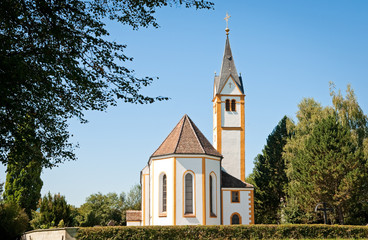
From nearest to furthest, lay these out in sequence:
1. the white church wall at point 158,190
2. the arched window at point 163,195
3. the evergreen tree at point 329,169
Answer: the white church wall at point 158,190
the arched window at point 163,195
the evergreen tree at point 329,169

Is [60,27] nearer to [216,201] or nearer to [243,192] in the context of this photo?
[216,201]

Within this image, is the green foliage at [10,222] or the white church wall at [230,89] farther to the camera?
the white church wall at [230,89]

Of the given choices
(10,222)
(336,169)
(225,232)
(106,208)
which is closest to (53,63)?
(225,232)

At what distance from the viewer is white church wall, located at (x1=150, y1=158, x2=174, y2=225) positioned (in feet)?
96.9

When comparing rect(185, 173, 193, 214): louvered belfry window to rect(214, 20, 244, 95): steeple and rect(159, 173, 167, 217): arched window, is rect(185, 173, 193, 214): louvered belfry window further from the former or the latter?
rect(214, 20, 244, 95): steeple

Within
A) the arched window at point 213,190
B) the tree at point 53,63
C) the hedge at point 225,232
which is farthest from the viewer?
the arched window at point 213,190

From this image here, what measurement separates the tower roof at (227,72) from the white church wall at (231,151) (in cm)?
453

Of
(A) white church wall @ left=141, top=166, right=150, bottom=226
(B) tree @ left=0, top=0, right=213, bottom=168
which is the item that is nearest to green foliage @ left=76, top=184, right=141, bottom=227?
(A) white church wall @ left=141, top=166, right=150, bottom=226

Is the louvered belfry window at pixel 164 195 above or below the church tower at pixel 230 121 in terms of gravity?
below

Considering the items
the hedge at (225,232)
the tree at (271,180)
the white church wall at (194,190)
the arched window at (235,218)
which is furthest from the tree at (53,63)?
the tree at (271,180)

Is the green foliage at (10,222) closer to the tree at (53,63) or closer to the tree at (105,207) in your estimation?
the tree at (53,63)

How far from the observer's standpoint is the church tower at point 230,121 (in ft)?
127

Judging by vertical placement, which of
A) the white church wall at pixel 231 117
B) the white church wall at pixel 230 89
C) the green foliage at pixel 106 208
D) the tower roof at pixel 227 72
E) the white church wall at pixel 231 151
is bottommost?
the green foliage at pixel 106 208

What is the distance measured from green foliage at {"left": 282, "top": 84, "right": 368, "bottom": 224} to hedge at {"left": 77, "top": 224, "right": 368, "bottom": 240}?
9554mm
